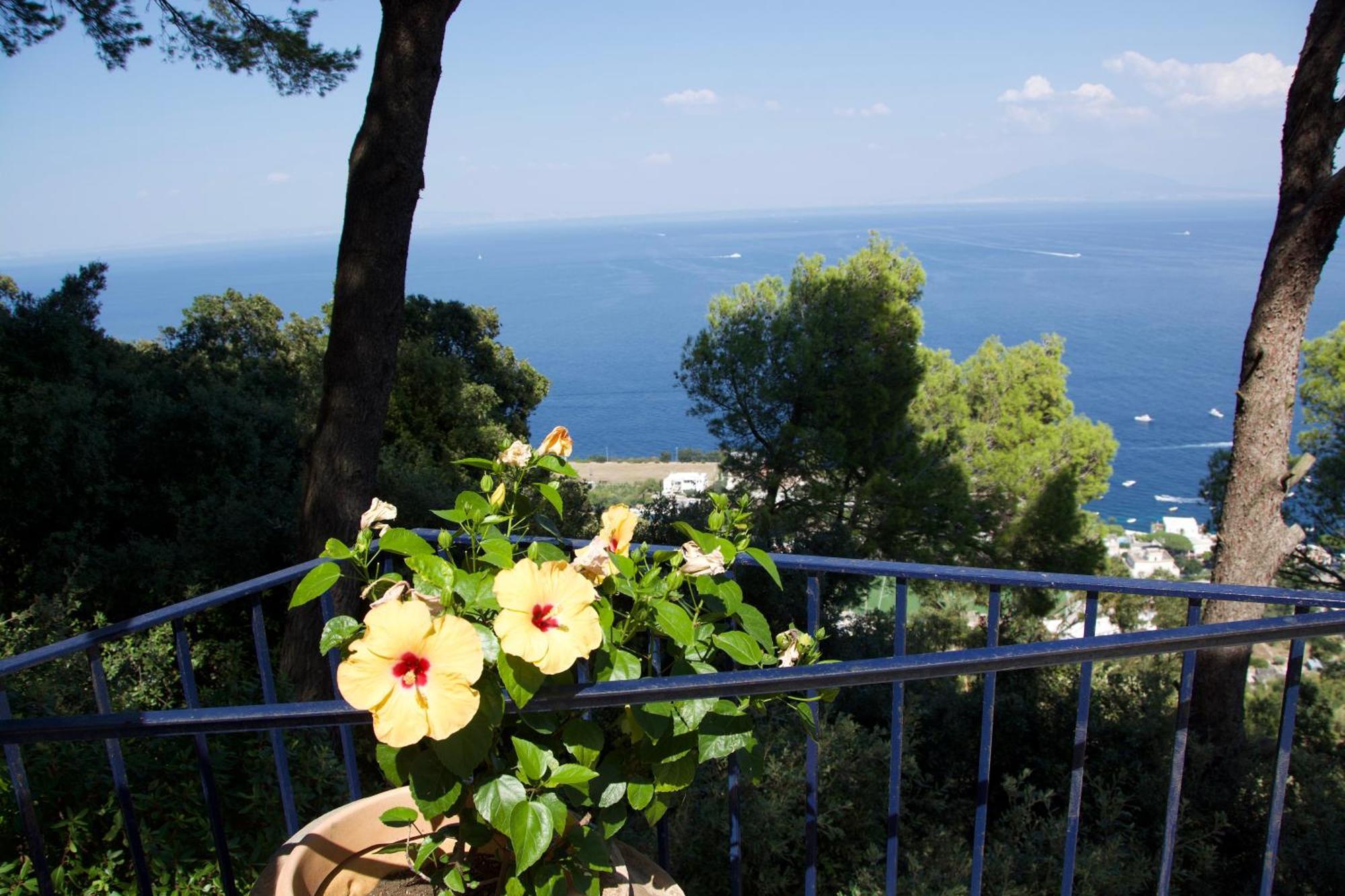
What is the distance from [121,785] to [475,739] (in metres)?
0.73

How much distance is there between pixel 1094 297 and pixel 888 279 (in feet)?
185

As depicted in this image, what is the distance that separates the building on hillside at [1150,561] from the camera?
18.8 m

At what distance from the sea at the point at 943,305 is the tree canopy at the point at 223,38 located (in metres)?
7.84

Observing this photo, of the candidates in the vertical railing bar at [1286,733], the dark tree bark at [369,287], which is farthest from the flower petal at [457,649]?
the dark tree bark at [369,287]

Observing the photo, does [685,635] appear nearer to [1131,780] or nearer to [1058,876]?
[1058,876]

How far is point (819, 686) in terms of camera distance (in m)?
1.00

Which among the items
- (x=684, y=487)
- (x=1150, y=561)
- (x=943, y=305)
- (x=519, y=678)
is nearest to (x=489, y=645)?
(x=519, y=678)

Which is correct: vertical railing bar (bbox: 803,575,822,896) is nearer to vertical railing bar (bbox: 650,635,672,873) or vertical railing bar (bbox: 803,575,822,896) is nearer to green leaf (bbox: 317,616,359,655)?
vertical railing bar (bbox: 650,635,672,873)

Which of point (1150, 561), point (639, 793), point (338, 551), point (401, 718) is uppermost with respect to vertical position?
point (338, 551)

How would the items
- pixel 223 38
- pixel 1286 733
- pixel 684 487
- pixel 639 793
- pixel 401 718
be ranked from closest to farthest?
pixel 401 718 → pixel 639 793 → pixel 1286 733 → pixel 223 38 → pixel 684 487

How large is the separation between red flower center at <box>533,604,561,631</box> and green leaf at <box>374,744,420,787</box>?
0.77 feet

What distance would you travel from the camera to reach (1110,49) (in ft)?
158

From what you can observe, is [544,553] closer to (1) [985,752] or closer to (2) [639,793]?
(2) [639,793]

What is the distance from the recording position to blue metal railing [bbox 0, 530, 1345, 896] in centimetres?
97
